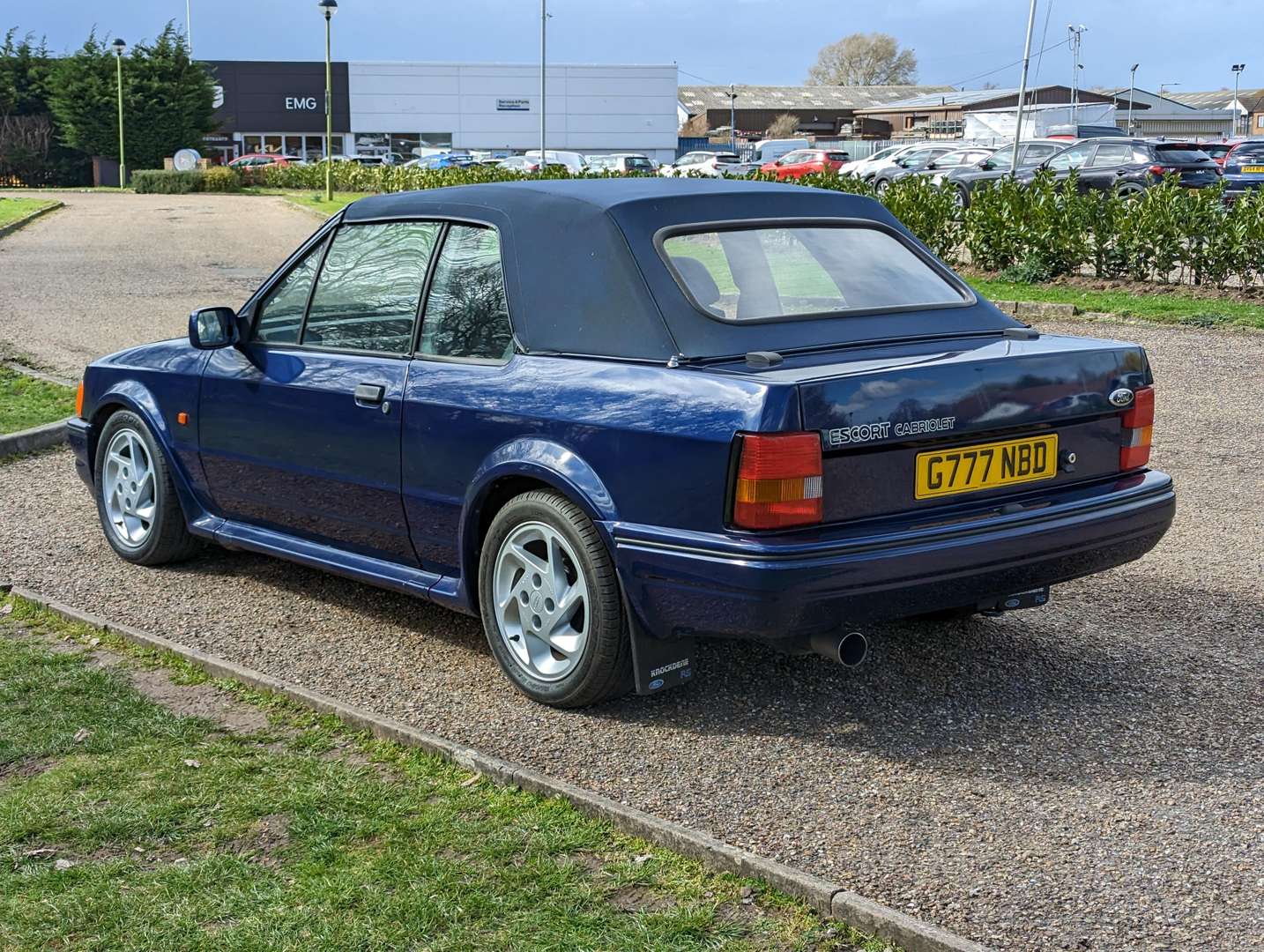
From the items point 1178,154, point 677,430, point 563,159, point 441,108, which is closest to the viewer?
point 677,430

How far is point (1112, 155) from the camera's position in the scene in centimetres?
3027

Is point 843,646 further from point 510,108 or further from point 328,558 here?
point 510,108

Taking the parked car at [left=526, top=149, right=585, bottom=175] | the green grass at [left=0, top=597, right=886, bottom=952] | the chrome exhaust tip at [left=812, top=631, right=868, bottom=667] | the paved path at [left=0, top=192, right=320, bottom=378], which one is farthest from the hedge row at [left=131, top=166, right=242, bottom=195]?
the chrome exhaust tip at [left=812, top=631, right=868, bottom=667]

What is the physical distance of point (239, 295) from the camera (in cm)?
1852

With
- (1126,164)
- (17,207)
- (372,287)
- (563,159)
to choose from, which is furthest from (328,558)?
(563,159)

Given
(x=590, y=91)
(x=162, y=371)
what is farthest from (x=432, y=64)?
(x=162, y=371)

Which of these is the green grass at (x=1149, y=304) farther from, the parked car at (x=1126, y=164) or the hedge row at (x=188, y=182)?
the hedge row at (x=188, y=182)

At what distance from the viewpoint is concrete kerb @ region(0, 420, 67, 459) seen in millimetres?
8953

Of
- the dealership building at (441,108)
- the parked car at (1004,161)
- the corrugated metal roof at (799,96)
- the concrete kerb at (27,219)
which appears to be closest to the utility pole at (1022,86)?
the parked car at (1004,161)

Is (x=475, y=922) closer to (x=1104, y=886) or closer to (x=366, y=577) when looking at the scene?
(x=1104, y=886)

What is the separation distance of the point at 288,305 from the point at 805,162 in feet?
149

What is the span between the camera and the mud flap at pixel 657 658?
14.1 ft

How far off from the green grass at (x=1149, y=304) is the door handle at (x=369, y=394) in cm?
1124

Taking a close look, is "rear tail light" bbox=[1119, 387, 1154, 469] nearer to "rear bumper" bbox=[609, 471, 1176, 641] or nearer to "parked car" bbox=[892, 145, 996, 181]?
"rear bumper" bbox=[609, 471, 1176, 641]
